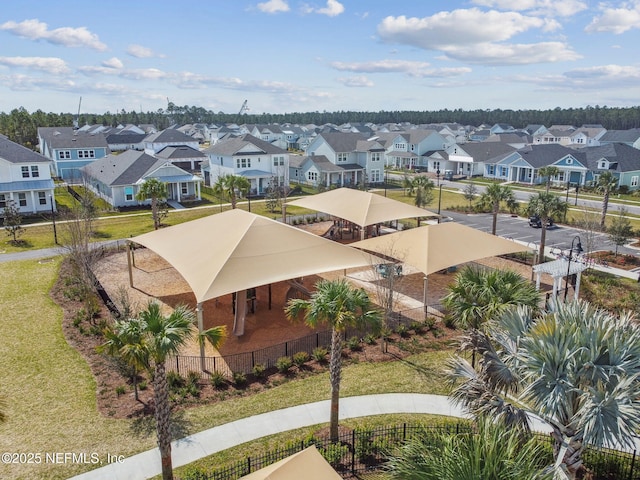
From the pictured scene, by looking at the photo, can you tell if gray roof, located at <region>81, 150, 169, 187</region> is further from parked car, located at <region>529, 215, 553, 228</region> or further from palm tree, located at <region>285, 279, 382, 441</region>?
A: palm tree, located at <region>285, 279, 382, 441</region>

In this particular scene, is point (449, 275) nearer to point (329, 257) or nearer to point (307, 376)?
point (329, 257)

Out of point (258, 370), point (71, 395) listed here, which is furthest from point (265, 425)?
point (71, 395)

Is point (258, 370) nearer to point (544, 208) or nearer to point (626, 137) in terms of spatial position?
point (544, 208)

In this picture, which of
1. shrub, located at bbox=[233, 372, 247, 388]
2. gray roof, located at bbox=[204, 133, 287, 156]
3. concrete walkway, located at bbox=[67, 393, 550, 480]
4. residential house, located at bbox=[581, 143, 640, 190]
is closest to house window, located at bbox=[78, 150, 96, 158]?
gray roof, located at bbox=[204, 133, 287, 156]

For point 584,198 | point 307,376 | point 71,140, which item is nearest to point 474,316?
point 307,376

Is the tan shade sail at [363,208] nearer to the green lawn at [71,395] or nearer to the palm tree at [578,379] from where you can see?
the green lawn at [71,395]

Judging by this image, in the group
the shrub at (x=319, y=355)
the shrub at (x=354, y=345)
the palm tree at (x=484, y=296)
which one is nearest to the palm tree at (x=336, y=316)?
the palm tree at (x=484, y=296)
